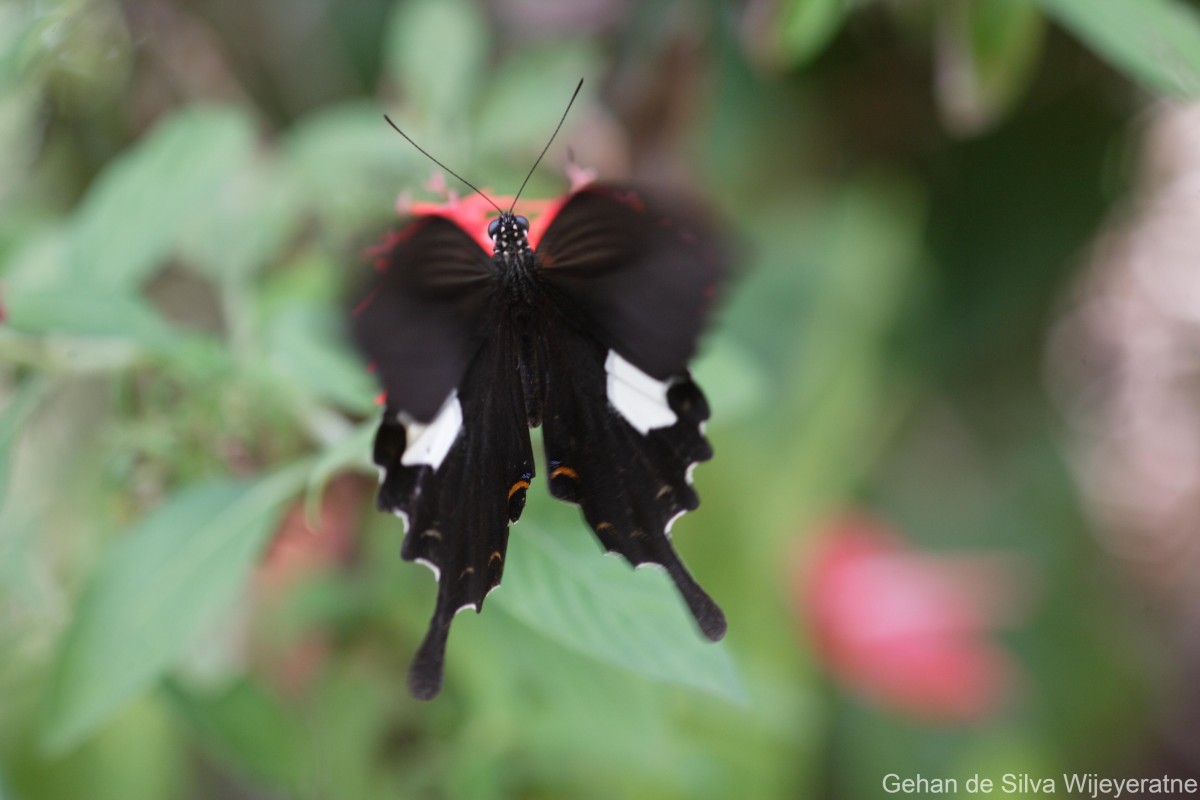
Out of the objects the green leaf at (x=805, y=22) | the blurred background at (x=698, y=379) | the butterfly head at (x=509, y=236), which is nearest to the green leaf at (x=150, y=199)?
the blurred background at (x=698, y=379)

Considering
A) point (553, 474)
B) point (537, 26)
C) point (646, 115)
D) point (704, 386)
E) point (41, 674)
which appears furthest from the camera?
point (537, 26)

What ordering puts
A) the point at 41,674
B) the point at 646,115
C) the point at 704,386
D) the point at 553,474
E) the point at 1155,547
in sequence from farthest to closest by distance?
1. the point at 1155,547
2. the point at 646,115
3. the point at 41,674
4. the point at 704,386
5. the point at 553,474

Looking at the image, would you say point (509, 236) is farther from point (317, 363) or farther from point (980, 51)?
point (980, 51)

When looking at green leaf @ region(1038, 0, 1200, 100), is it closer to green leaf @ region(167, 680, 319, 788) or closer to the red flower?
the red flower

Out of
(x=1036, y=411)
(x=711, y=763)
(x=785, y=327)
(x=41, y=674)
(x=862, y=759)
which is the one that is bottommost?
(x=41, y=674)

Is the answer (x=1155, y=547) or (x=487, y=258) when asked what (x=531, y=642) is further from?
(x=1155, y=547)

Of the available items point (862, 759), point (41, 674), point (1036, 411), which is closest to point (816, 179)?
point (1036, 411)

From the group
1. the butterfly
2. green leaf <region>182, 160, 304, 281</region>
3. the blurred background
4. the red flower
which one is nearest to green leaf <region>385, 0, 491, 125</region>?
the blurred background

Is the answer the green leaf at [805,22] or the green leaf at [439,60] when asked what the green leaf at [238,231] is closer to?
the green leaf at [439,60]
